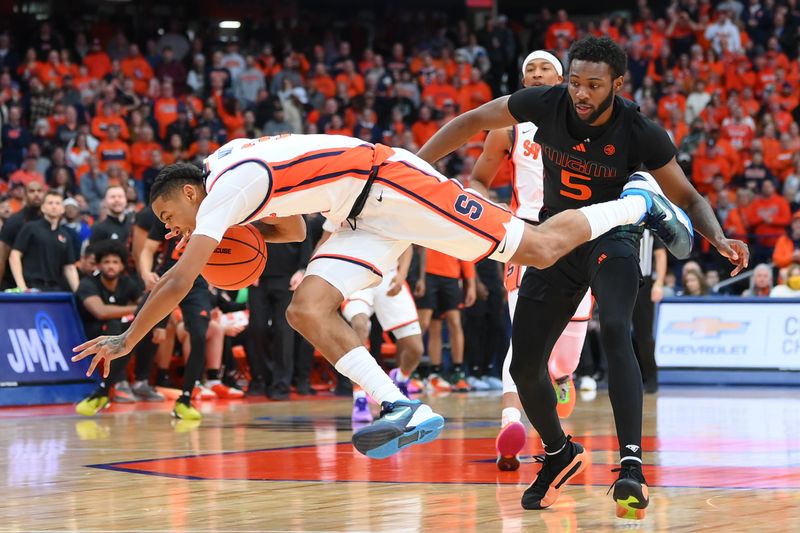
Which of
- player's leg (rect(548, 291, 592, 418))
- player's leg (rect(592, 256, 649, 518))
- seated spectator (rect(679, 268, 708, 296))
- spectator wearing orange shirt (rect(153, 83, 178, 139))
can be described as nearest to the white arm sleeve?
player's leg (rect(592, 256, 649, 518))

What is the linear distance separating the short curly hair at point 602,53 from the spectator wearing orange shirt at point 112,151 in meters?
14.2

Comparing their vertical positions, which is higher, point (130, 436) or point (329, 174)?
point (329, 174)

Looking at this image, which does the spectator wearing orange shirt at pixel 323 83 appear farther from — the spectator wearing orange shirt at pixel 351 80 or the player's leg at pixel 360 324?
the player's leg at pixel 360 324

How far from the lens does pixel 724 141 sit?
20.9 m

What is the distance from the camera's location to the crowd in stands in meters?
19.2

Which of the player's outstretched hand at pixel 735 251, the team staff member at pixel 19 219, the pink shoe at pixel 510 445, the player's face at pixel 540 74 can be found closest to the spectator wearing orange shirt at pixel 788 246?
the team staff member at pixel 19 219

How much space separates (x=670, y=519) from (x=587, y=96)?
1873mm

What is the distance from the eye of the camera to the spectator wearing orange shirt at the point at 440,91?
2303 centimetres

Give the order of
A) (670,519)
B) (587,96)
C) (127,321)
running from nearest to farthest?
(670,519)
(587,96)
(127,321)

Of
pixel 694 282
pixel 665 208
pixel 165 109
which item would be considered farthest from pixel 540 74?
pixel 165 109

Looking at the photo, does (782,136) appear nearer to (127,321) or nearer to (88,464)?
(127,321)

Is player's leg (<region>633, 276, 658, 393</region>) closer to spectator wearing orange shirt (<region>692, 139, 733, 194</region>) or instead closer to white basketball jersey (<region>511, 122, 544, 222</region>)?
white basketball jersey (<region>511, 122, 544, 222</region>)

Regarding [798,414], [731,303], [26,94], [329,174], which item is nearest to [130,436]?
[329,174]

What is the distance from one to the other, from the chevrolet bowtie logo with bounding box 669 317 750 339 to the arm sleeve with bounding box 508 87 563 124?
34.9 ft
